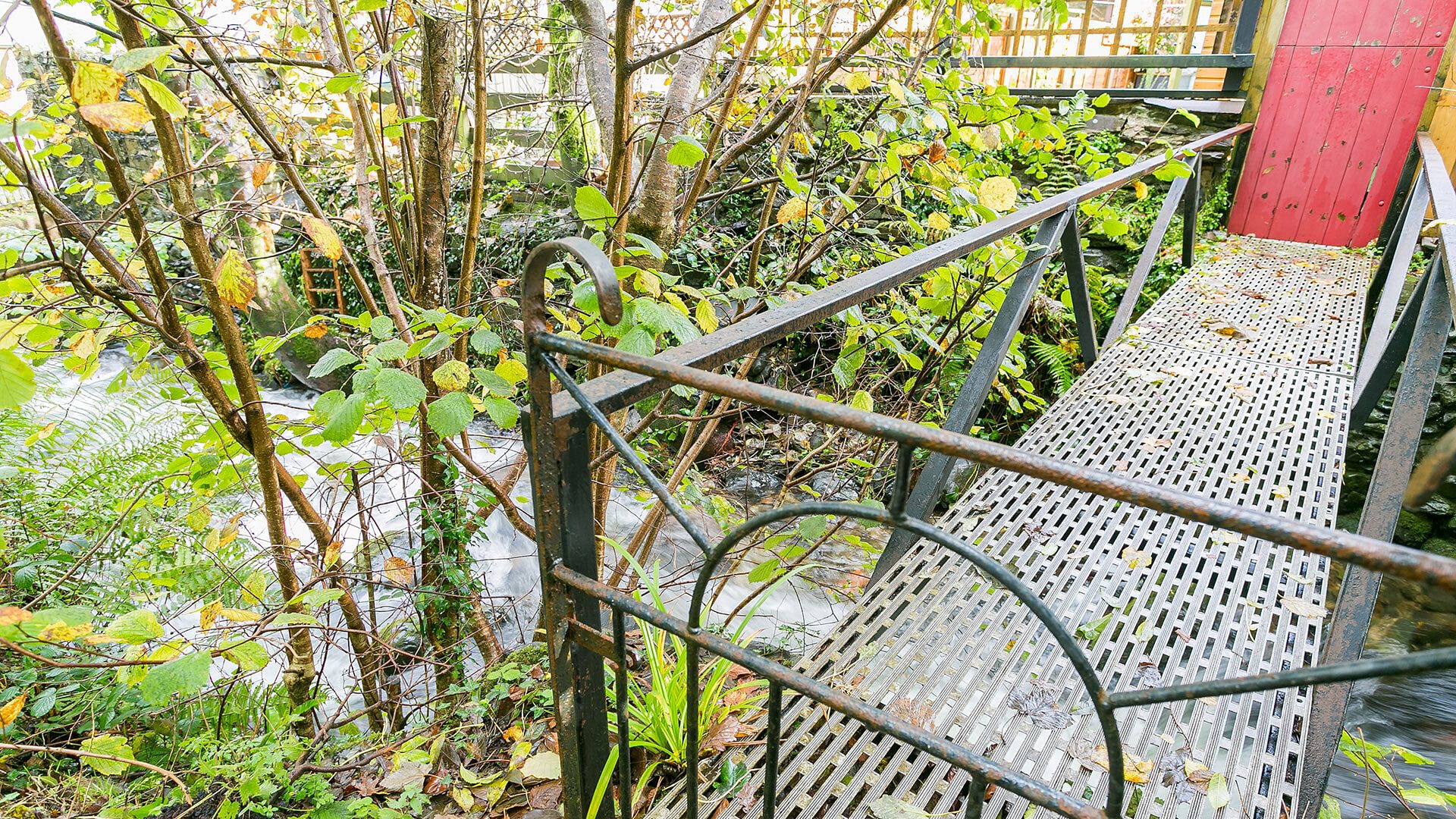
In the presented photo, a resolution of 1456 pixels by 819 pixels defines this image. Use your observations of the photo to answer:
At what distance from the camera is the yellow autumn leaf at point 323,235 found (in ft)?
6.02

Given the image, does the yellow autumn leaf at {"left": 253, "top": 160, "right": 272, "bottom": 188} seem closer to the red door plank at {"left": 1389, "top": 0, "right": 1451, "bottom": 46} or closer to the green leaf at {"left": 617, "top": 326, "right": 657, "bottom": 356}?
the green leaf at {"left": 617, "top": 326, "right": 657, "bottom": 356}

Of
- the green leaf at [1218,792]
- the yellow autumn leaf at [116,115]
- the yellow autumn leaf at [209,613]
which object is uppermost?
the yellow autumn leaf at [116,115]

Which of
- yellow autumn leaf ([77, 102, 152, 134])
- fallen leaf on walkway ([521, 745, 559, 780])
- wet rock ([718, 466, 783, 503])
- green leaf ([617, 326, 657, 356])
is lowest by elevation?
wet rock ([718, 466, 783, 503])

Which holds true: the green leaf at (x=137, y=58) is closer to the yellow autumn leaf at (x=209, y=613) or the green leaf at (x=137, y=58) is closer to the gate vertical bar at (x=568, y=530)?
the gate vertical bar at (x=568, y=530)

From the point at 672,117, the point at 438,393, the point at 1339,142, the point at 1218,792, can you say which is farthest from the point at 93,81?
the point at 1339,142

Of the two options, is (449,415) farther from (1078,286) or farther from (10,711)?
(1078,286)

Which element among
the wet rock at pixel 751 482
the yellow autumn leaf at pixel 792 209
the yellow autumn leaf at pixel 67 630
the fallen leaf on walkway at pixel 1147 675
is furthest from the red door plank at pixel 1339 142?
the yellow autumn leaf at pixel 67 630

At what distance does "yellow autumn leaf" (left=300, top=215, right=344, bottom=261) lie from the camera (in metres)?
1.83

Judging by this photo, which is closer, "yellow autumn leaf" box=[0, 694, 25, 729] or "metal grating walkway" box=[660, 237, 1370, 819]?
"metal grating walkway" box=[660, 237, 1370, 819]

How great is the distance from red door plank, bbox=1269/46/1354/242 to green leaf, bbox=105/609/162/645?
682 cm

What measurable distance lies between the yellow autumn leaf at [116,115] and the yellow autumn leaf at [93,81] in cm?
2

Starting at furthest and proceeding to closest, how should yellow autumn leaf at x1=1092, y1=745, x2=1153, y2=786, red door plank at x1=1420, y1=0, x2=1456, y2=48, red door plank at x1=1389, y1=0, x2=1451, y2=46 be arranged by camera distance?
red door plank at x1=1389, y1=0, x2=1451, y2=46
red door plank at x1=1420, y1=0, x2=1456, y2=48
yellow autumn leaf at x1=1092, y1=745, x2=1153, y2=786

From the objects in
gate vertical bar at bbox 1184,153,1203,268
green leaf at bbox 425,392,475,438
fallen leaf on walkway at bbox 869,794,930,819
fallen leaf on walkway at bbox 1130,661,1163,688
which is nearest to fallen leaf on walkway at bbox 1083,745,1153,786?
fallen leaf on walkway at bbox 1130,661,1163,688

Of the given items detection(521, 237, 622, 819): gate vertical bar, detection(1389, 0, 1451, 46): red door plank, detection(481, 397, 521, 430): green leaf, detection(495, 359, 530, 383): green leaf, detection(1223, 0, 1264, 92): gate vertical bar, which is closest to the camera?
detection(521, 237, 622, 819): gate vertical bar
